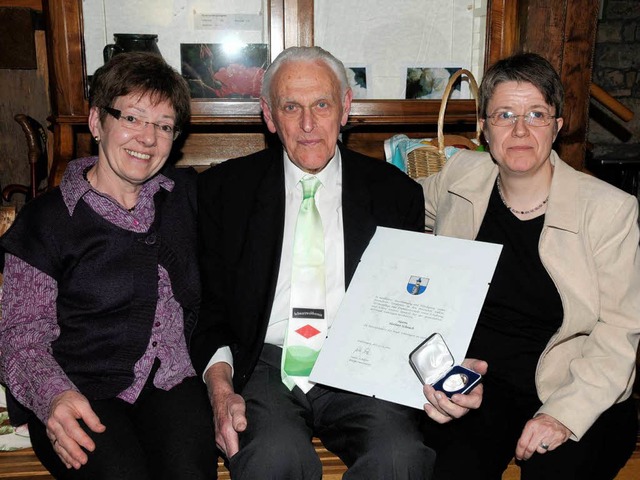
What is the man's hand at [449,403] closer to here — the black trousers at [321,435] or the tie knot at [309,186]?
the black trousers at [321,435]

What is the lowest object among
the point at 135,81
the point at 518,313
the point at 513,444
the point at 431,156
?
the point at 513,444

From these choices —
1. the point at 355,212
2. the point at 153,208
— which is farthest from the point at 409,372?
the point at 153,208

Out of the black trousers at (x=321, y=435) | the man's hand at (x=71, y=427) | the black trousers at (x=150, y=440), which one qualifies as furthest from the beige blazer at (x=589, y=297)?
the man's hand at (x=71, y=427)

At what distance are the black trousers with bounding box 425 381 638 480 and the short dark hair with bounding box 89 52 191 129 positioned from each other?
1.27 meters

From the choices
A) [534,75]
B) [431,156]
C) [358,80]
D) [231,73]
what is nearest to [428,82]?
[358,80]

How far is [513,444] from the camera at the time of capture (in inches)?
71.2

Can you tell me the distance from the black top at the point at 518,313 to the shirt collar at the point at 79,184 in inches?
41.8

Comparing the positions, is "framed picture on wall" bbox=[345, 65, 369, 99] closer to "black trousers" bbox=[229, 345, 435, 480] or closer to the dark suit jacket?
the dark suit jacket

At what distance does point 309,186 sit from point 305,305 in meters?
0.37

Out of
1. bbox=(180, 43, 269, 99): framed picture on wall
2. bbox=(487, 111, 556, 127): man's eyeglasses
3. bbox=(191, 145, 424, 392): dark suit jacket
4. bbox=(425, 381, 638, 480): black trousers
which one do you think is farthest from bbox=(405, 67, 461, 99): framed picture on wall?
bbox=(425, 381, 638, 480): black trousers

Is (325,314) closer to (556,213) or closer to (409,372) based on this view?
(409,372)

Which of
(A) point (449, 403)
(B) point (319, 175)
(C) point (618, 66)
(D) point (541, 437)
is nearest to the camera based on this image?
(A) point (449, 403)

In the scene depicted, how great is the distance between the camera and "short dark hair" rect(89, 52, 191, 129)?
1829 millimetres

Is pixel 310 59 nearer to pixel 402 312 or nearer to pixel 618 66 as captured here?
pixel 402 312
